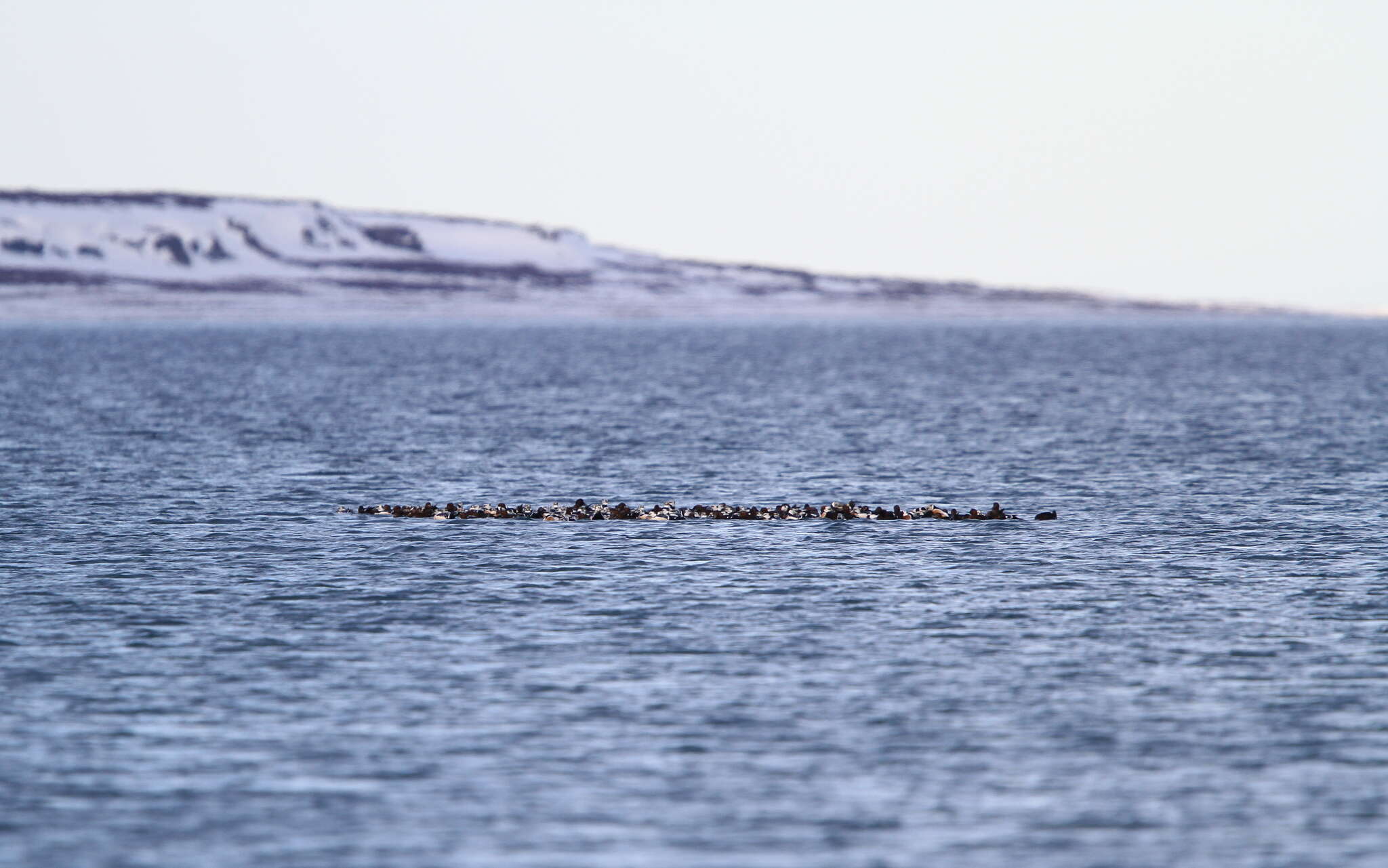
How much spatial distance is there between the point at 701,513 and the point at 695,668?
17750mm

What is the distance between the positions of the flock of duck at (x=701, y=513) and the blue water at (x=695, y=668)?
31.4 inches

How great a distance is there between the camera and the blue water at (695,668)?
18.9 metres

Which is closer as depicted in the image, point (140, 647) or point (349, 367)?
point (140, 647)

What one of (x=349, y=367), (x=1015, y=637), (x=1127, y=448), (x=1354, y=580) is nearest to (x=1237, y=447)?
(x=1127, y=448)

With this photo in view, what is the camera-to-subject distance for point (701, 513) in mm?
43938

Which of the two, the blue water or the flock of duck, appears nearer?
the blue water

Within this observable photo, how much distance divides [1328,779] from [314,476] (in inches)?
1562

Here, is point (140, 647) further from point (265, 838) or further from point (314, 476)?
point (314, 476)

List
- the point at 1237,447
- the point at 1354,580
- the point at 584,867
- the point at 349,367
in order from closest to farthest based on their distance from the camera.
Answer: the point at 584,867, the point at 1354,580, the point at 1237,447, the point at 349,367

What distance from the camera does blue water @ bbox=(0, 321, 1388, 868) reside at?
1888 cm

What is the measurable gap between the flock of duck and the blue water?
80 centimetres

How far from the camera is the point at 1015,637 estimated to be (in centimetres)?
2848

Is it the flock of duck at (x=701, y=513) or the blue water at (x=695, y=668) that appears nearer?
the blue water at (x=695, y=668)

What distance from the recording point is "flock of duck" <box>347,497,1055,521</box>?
43.7 metres
